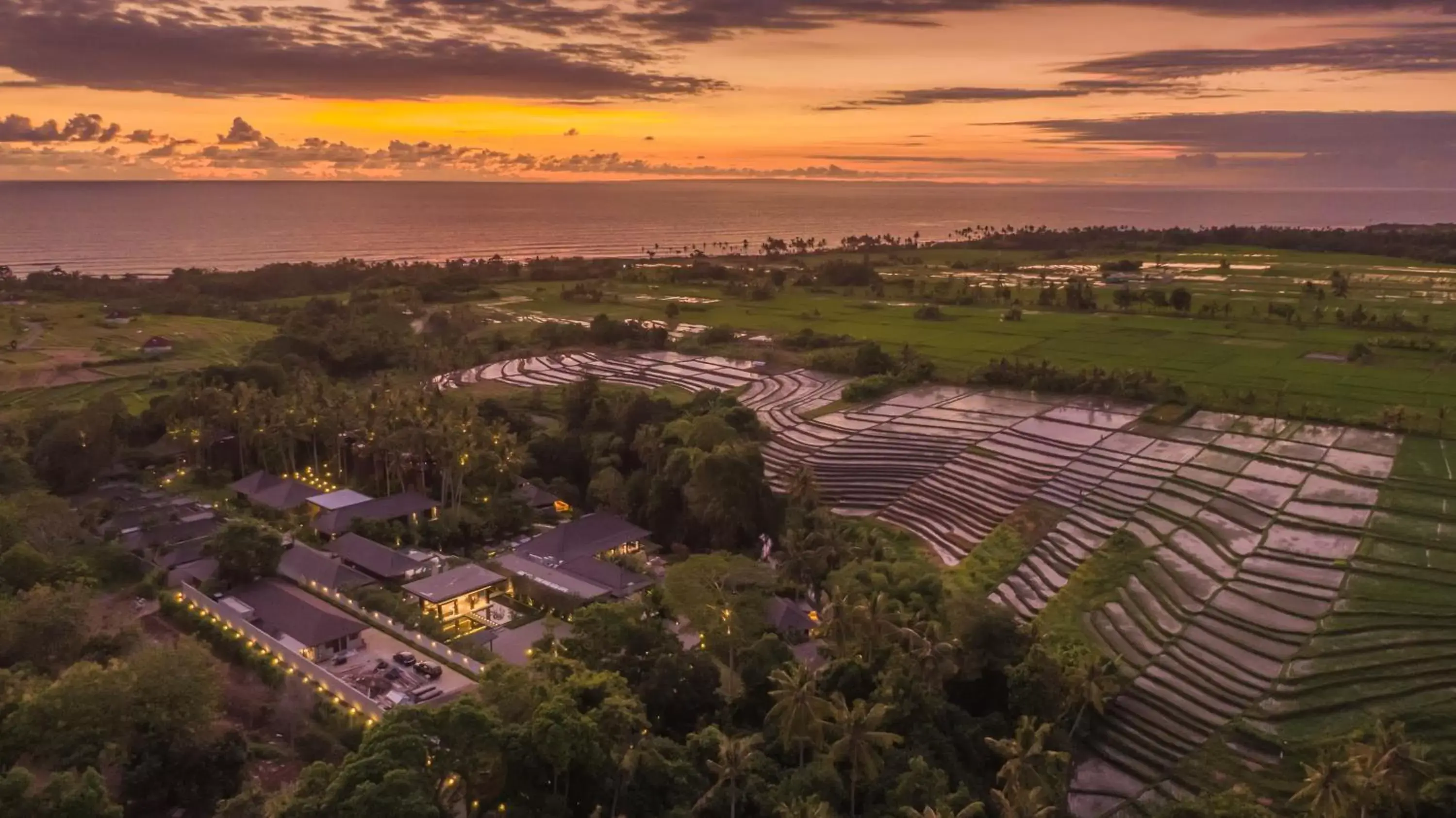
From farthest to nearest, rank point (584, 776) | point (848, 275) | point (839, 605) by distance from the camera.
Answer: point (848, 275), point (839, 605), point (584, 776)

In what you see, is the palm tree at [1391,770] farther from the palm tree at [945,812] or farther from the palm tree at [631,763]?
the palm tree at [631,763]

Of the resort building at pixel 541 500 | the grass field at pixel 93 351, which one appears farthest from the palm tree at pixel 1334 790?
the grass field at pixel 93 351

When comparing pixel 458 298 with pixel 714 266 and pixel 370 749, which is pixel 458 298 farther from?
pixel 370 749

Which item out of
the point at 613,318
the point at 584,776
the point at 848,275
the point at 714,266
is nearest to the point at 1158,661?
the point at 584,776

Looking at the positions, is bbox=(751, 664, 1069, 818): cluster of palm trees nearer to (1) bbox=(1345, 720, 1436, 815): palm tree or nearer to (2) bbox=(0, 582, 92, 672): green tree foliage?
(1) bbox=(1345, 720, 1436, 815): palm tree

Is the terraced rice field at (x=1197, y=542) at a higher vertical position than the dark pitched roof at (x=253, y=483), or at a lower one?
higher

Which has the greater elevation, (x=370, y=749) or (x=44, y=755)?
(x=370, y=749)

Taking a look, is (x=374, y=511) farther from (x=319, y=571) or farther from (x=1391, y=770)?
(x=1391, y=770)

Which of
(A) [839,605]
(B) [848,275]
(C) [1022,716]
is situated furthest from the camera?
(B) [848,275]
